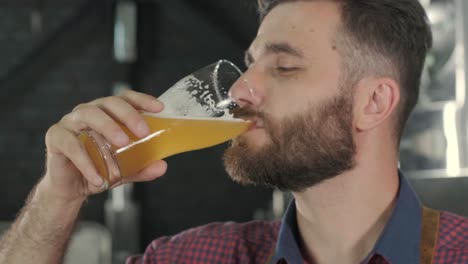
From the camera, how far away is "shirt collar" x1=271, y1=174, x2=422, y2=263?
1.36 meters

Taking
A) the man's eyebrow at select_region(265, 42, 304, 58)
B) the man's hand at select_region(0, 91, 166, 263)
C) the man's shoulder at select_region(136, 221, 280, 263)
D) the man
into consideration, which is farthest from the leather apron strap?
the man's hand at select_region(0, 91, 166, 263)

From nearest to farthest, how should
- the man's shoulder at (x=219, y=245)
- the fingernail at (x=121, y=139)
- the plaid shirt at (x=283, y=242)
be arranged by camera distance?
the fingernail at (x=121, y=139)
the plaid shirt at (x=283, y=242)
the man's shoulder at (x=219, y=245)

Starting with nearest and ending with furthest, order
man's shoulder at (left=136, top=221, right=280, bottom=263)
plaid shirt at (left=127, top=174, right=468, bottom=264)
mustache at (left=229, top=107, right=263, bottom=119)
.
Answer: mustache at (left=229, top=107, right=263, bottom=119) < plaid shirt at (left=127, top=174, right=468, bottom=264) < man's shoulder at (left=136, top=221, right=280, bottom=263)

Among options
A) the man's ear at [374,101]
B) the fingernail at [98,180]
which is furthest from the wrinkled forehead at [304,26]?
the fingernail at [98,180]

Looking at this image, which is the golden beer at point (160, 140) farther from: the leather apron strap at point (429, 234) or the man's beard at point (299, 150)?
the leather apron strap at point (429, 234)

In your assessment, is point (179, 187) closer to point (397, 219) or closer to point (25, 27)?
point (25, 27)

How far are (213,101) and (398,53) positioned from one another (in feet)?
1.59

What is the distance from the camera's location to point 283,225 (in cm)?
149

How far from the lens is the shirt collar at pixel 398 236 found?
53.6 inches

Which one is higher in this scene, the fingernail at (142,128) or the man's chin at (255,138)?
the fingernail at (142,128)

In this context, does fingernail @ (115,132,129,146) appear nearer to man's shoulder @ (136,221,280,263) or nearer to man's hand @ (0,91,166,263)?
man's hand @ (0,91,166,263)

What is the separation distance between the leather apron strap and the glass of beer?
1.45ft

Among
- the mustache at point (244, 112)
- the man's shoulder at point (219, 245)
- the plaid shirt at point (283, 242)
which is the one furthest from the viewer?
the man's shoulder at point (219, 245)

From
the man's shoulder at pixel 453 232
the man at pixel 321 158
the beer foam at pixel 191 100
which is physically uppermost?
the beer foam at pixel 191 100
